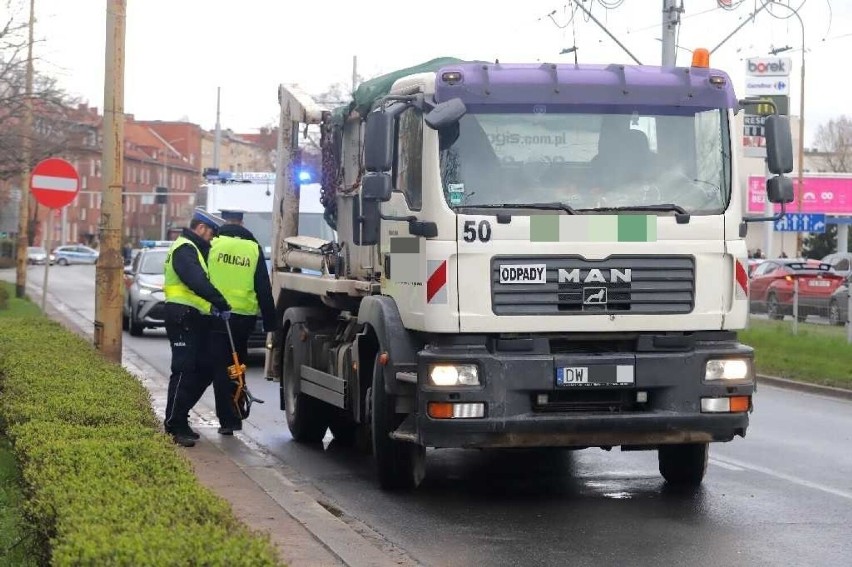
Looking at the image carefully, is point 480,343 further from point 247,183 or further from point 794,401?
point 247,183

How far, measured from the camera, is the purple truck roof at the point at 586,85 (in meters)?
9.46

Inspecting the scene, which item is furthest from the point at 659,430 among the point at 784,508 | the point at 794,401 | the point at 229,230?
the point at 794,401

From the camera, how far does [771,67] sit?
34.1m

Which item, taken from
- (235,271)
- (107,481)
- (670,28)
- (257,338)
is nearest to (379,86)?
(235,271)

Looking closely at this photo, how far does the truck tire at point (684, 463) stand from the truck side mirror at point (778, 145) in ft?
6.57

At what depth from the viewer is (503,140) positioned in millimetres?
9469

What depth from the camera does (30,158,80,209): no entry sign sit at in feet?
73.5

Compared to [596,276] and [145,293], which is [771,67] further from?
[596,276]

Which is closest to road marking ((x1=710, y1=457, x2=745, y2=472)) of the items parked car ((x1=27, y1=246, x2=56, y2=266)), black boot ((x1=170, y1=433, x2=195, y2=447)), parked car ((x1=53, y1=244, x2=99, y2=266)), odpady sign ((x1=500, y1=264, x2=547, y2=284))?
odpady sign ((x1=500, y1=264, x2=547, y2=284))

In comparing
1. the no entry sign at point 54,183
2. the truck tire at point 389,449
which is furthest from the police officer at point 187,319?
the no entry sign at point 54,183

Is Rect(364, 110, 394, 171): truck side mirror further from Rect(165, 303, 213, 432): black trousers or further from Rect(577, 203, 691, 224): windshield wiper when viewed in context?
Rect(165, 303, 213, 432): black trousers

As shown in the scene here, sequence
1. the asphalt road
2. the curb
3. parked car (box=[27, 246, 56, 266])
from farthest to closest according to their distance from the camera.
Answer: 1. parked car (box=[27, 246, 56, 266])
2. the curb
3. the asphalt road

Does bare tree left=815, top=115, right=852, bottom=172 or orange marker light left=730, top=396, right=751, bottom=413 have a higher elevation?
bare tree left=815, top=115, right=852, bottom=172

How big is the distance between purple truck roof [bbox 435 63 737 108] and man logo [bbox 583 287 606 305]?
1.21 m
